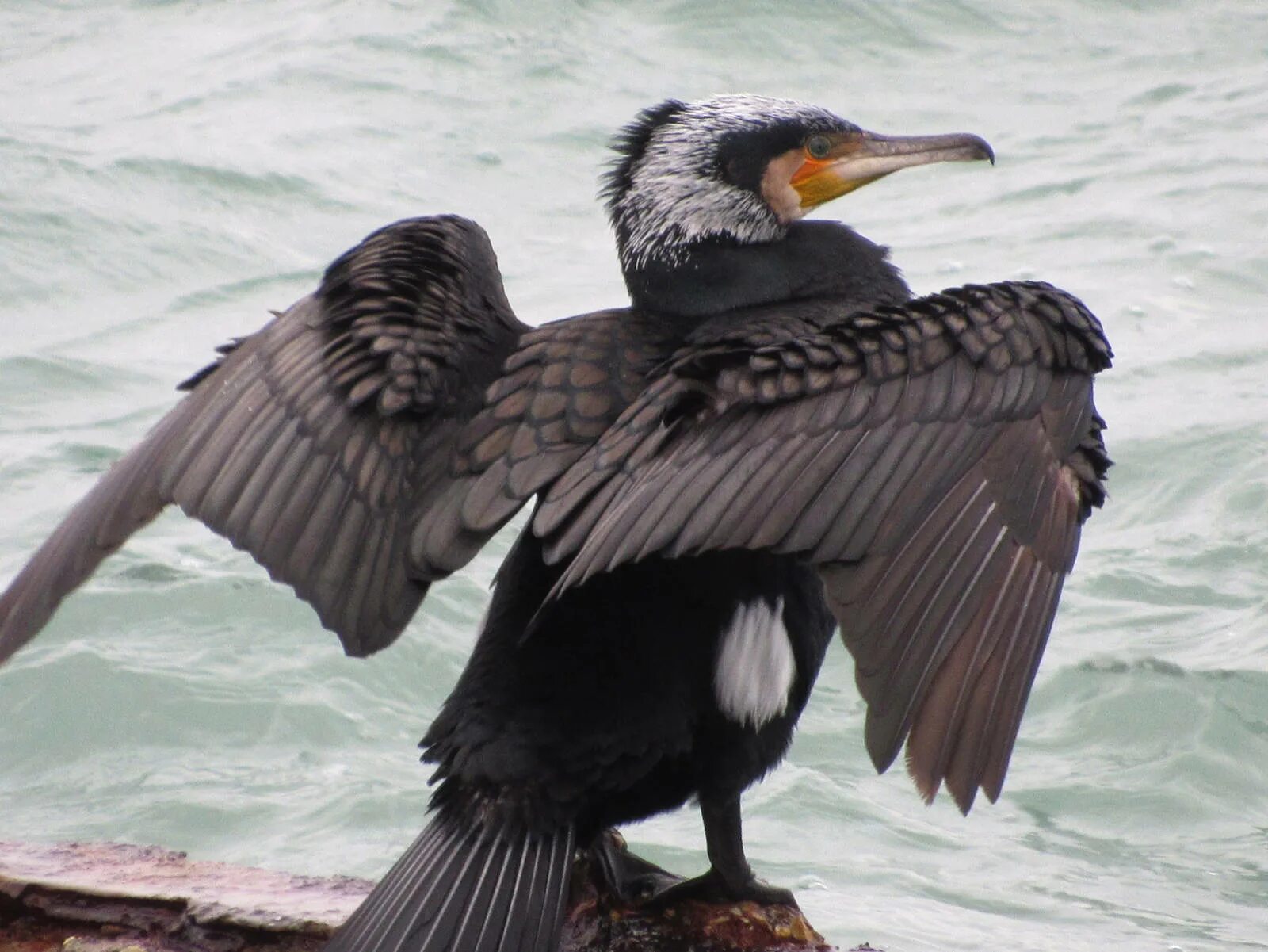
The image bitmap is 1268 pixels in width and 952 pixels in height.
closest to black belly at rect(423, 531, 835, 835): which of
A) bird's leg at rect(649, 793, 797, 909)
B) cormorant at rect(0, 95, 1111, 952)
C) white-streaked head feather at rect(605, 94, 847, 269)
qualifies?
cormorant at rect(0, 95, 1111, 952)

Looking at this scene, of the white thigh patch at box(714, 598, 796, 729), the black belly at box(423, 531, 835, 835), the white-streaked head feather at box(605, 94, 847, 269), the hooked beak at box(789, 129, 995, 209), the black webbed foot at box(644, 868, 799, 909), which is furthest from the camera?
the hooked beak at box(789, 129, 995, 209)

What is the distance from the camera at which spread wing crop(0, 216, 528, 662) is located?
3.71m

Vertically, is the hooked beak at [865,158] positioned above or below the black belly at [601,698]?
above

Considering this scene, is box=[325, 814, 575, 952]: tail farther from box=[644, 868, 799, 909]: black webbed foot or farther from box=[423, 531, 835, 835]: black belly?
box=[644, 868, 799, 909]: black webbed foot

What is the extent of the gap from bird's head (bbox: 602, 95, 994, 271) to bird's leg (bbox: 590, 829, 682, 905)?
1.32m

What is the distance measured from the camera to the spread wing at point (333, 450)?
371 centimetres

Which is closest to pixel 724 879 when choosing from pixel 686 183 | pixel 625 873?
pixel 625 873

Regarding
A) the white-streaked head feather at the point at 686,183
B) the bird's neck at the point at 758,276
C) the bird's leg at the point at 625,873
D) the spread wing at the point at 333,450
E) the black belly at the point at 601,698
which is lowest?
the bird's leg at the point at 625,873

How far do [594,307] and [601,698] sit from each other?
5.77 metres

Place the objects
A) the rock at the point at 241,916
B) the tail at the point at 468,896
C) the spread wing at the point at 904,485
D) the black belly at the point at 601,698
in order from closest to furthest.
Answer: the spread wing at the point at 904,485, the tail at the point at 468,896, the black belly at the point at 601,698, the rock at the point at 241,916

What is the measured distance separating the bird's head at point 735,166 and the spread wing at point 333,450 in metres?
0.49

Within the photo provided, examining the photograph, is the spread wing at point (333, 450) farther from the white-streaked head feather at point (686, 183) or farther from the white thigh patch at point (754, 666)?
the white thigh patch at point (754, 666)

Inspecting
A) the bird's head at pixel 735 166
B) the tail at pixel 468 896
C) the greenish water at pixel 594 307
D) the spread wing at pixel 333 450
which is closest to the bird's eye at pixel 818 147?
the bird's head at pixel 735 166

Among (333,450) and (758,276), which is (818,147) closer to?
Result: (758,276)
